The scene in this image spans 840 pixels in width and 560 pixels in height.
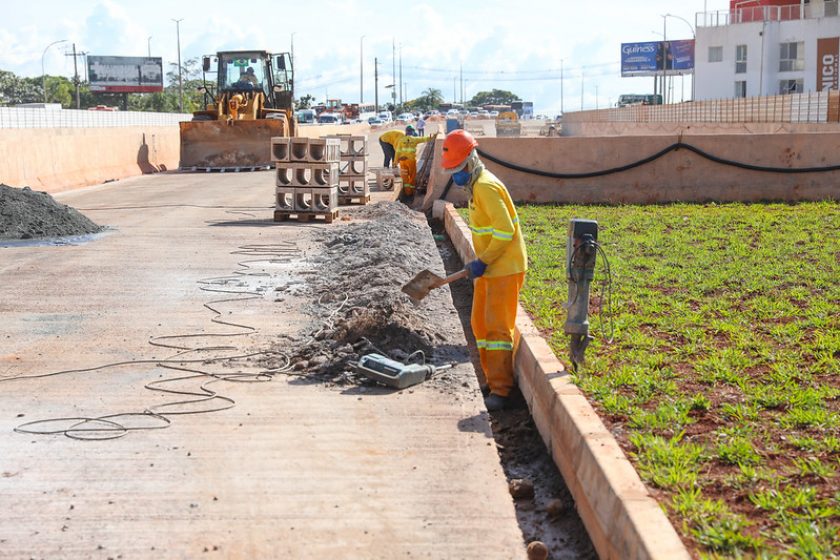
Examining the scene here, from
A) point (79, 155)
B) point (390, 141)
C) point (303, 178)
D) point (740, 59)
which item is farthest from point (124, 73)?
point (303, 178)

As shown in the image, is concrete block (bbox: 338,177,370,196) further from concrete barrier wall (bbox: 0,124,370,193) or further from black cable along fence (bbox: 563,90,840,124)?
black cable along fence (bbox: 563,90,840,124)

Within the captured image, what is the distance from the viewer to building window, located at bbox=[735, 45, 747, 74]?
71.2 metres

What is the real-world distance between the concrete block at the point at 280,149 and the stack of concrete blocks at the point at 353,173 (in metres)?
2.53

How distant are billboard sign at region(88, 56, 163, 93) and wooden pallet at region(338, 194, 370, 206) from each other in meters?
93.2

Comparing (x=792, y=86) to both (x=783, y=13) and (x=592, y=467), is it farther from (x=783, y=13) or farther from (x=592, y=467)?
(x=592, y=467)

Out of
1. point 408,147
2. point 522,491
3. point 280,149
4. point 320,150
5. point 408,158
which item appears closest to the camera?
point 522,491

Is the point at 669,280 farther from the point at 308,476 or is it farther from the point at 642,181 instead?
the point at 642,181

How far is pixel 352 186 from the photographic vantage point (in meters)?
19.1

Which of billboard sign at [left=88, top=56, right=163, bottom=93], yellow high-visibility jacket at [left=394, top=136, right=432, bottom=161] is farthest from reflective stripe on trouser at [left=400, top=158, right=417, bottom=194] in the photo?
billboard sign at [left=88, top=56, right=163, bottom=93]

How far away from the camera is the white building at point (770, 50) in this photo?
214ft

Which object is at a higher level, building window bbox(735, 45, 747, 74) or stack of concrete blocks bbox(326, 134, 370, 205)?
building window bbox(735, 45, 747, 74)

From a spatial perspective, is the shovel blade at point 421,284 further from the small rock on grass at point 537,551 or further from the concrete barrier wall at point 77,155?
the concrete barrier wall at point 77,155

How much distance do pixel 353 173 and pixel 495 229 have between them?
12276 mm

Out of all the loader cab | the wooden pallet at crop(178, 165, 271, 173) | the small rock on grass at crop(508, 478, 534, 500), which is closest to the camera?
the small rock on grass at crop(508, 478, 534, 500)
